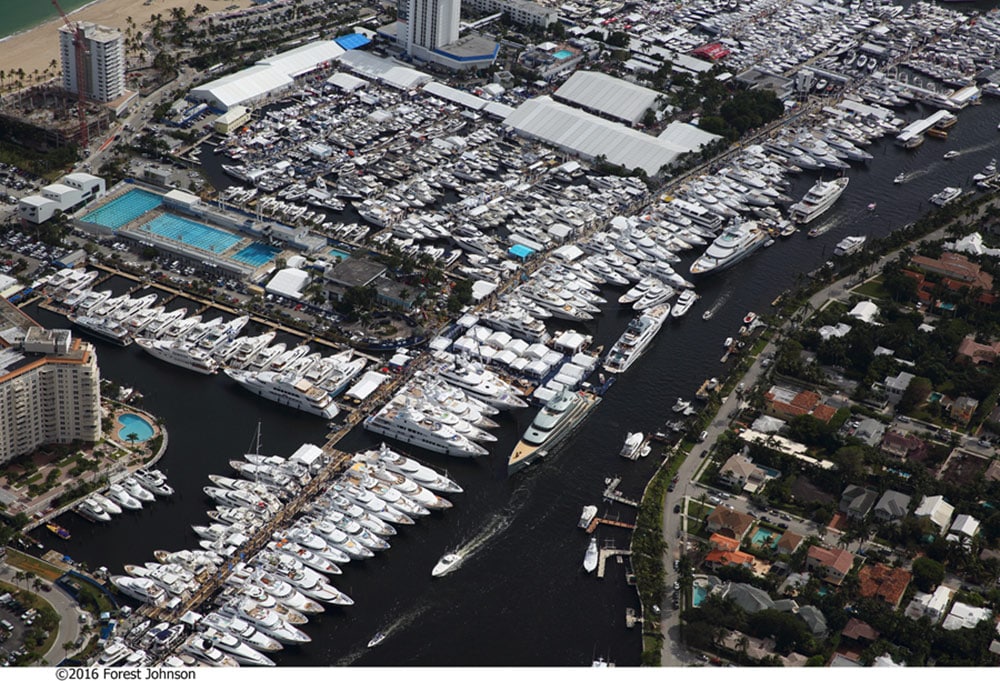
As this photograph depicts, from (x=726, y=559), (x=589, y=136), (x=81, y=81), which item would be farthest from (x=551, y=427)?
(x=81, y=81)

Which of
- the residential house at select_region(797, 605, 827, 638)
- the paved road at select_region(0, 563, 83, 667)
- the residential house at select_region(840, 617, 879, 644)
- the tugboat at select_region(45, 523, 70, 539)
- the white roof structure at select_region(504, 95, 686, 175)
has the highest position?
the residential house at select_region(797, 605, 827, 638)

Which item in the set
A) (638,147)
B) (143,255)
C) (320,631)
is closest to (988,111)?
(638,147)

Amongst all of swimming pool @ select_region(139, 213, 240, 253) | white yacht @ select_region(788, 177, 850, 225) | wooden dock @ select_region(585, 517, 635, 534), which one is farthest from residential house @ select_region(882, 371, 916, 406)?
swimming pool @ select_region(139, 213, 240, 253)

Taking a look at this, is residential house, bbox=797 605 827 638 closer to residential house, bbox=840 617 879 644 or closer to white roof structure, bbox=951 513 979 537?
residential house, bbox=840 617 879 644

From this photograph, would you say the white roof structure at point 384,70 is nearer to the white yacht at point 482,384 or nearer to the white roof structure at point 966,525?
the white yacht at point 482,384

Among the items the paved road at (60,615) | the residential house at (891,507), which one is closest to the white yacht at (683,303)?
the residential house at (891,507)

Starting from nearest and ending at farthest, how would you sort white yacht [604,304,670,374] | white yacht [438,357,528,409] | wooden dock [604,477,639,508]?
wooden dock [604,477,639,508] < white yacht [438,357,528,409] < white yacht [604,304,670,374]
